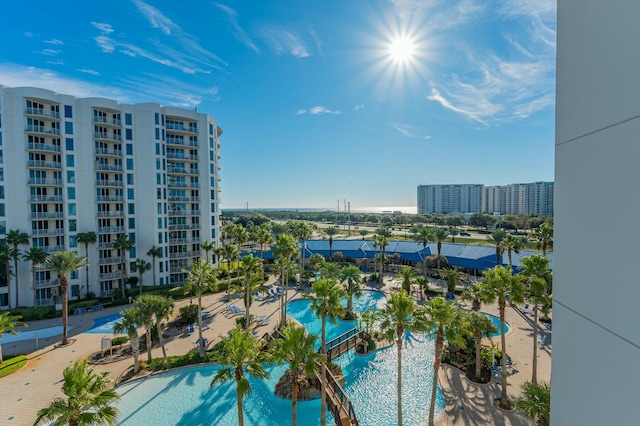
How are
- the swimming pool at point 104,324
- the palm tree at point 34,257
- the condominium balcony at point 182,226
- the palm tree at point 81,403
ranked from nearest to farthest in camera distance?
the palm tree at point 81,403
the swimming pool at point 104,324
the palm tree at point 34,257
the condominium balcony at point 182,226

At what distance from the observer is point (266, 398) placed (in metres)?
19.1

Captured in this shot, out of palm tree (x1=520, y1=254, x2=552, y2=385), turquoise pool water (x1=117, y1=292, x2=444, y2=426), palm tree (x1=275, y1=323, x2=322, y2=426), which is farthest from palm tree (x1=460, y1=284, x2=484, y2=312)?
palm tree (x1=275, y1=323, x2=322, y2=426)

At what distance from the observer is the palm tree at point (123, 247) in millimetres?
39344

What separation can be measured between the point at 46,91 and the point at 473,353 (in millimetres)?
57314

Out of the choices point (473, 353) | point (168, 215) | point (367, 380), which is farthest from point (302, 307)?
point (168, 215)

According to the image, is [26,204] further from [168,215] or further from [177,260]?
[177,260]

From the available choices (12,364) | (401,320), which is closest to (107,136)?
(12,364)

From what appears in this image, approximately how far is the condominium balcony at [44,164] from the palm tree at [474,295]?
5228 centimetres

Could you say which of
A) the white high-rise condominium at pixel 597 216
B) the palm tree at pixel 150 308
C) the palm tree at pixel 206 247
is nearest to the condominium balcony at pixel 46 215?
the palm tree at pixel 206 247

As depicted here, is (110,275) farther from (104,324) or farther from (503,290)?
(503,290)

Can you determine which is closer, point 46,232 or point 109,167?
point 46,232

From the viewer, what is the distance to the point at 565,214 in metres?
4.18

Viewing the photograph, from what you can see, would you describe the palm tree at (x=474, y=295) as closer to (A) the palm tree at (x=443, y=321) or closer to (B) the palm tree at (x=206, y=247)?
(A) the palm tree at (x=443, y=321)

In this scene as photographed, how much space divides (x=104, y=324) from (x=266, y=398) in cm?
2238
